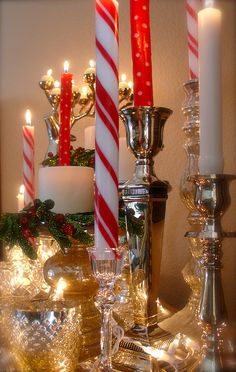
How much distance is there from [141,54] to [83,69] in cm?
58

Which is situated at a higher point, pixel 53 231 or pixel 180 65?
pixel 180 65

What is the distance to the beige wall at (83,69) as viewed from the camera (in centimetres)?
72

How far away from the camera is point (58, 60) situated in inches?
44.2

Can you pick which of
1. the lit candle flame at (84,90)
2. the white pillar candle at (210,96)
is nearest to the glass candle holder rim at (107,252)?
the white pillar candle at (210,96)

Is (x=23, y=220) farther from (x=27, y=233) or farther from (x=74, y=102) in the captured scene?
(x=74, y=102)

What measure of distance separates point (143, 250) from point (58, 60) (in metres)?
0.78

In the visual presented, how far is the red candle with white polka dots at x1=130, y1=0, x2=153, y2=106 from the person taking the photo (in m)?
0.49

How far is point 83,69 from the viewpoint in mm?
1047

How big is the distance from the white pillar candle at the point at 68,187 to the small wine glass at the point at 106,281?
0.18m

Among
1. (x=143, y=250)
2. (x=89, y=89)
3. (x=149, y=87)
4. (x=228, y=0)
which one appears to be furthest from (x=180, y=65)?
(x=143, y=250)

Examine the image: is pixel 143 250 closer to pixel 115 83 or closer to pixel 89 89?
pixel 115 83

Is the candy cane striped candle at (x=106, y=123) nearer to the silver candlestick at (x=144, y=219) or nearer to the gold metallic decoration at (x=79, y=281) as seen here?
the silver candlestick at (x=144, y=219)

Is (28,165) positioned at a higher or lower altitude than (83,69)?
lower

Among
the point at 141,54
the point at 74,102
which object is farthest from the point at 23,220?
the point at 74,102
